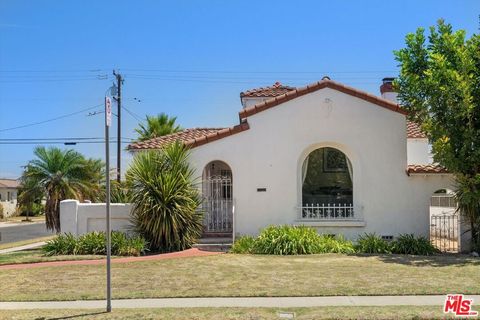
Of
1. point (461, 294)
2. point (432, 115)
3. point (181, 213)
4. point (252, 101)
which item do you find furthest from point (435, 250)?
point (252, 101)

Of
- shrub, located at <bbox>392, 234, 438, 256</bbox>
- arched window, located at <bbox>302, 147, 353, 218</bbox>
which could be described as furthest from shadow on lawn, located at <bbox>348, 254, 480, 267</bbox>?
arched window, located at <bbox>302, 147, 353, 218</bbox>

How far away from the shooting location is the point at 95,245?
1401 cm

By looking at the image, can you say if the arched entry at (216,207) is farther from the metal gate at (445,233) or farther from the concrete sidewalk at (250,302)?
the concrete sidewalk at (250,302)

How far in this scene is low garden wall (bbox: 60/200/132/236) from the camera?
15.1 m

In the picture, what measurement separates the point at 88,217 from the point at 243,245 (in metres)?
4.89

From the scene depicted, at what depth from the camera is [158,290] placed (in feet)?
30.2

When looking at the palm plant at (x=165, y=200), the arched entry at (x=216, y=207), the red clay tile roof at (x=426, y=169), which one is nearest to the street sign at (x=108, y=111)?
the palm plant at (x=165, y=200)

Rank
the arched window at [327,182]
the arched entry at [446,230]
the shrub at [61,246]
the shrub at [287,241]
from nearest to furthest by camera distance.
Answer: the shrub at [287,241]
the shrub at [61,246]
the arched entry at [446,230]
the arched window at [327,182]

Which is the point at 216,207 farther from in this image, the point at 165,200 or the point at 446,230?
the point at 446,230

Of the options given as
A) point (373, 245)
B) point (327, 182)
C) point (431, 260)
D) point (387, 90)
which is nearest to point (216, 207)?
point (327, 182)

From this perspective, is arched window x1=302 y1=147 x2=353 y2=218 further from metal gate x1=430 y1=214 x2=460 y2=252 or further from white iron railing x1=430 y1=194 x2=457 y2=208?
white iron railing x1=430 y1=194 x2=457 y2=208

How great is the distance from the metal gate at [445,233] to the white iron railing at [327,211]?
2.73m

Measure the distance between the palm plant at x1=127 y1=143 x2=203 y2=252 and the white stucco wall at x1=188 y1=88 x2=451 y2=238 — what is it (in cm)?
129

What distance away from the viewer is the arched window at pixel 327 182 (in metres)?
15.8
